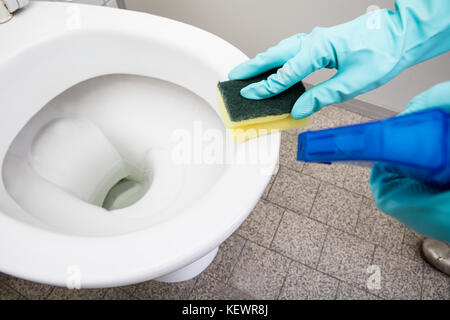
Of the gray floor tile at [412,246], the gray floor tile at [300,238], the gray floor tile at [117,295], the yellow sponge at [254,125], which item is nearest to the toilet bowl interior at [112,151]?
the yellow sponge at [254,125]

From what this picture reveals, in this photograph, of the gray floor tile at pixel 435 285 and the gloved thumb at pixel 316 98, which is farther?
the gray floor tile at pixel 435 285

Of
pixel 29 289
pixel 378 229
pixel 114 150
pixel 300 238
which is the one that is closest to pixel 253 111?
pixel 114 150

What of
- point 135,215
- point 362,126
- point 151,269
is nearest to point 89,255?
point 151,269

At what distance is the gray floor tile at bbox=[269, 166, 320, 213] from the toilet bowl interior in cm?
37

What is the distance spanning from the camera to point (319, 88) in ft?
1.45

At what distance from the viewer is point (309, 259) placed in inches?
31.5

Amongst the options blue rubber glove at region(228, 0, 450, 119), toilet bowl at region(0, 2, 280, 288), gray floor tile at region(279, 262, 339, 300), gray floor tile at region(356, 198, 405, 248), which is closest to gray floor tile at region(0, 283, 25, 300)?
toilet bowl at region(0, 2, 280, 288)

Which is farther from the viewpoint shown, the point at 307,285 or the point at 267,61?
the point at 307,285

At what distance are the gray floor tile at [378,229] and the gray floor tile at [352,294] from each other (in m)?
0.14

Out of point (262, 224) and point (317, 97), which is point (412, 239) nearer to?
point (262, 224)

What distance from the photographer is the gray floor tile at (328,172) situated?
0.93m

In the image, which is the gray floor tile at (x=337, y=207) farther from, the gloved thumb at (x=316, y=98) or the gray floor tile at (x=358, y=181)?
the gloved thumb at (x=316, y=98)

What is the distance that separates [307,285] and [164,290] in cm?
36

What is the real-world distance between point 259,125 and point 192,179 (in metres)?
0.23
